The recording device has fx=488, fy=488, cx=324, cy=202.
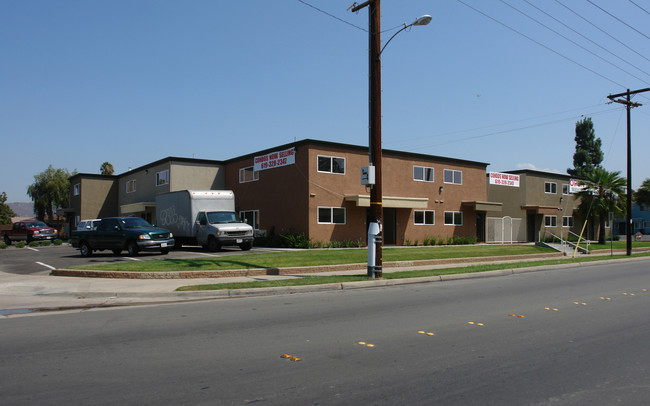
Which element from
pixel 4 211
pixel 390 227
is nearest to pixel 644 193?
pixel 390 227

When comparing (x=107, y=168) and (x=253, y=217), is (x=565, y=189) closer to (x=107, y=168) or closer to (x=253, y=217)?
(x=253, y=217)

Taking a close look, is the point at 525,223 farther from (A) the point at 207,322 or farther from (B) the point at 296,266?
(A) the point at 207,322

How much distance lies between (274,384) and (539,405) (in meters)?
2.46

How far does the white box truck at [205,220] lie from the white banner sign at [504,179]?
70.2 ft

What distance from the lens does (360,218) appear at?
92.1ft

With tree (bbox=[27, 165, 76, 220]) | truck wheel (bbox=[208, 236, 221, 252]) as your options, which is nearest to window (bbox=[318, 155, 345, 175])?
truck wheel (bbox=[208, 236, 221, 252])

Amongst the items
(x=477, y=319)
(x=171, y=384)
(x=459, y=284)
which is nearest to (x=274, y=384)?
Result: (x=171, y=384)

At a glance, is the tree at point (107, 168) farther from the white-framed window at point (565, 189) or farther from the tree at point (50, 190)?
the white-framed window at point (565, 189)

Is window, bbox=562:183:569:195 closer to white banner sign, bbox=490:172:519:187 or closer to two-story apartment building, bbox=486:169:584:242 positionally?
two-story apartment building, bbox=486:169:584:242

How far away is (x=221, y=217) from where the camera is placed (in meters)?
23.0

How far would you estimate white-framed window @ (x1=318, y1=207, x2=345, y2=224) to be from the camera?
26.2 meters

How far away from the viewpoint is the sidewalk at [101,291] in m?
10.2

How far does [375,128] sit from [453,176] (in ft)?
67.9

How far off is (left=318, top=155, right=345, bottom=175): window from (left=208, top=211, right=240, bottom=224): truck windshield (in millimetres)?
5722
